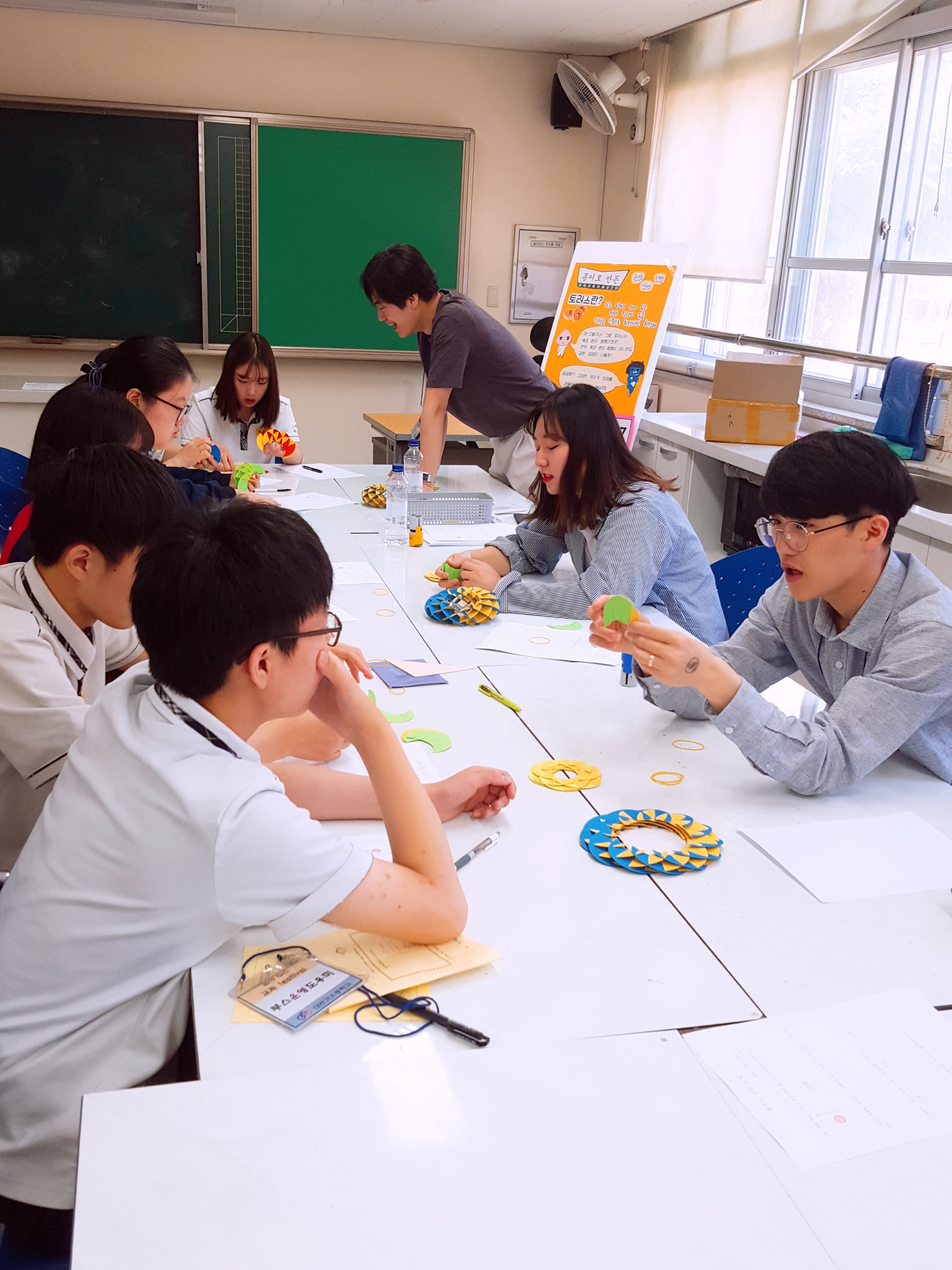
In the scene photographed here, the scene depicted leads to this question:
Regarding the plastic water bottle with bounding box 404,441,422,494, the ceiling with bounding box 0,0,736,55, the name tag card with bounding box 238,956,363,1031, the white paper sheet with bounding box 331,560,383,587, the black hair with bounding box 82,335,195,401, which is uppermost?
the ceiling with bounding box 0,0,736,55

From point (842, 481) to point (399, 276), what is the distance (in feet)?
7.74

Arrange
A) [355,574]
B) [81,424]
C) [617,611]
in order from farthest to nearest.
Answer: [355,574] < [81,424] < [617,611]

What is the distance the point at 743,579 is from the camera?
261 centimetres

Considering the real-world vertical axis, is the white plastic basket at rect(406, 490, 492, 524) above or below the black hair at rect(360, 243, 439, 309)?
below

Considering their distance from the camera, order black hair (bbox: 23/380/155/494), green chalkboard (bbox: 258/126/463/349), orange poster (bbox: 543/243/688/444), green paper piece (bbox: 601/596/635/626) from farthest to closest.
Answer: green chalkboard (bbox: 258/126/463/349) → orange poster (bbox: 543/243/688/444) → black hair (bbox: 23/380/155/494) → green paper piece (bbox: 601/596/635/626)

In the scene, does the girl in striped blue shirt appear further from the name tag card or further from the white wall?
the white wall

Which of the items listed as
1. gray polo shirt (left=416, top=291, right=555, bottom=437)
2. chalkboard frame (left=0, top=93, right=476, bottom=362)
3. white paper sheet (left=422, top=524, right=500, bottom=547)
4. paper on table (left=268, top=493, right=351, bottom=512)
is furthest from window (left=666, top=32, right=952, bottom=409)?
paper on table (left=268, top=493, right=351, bottom=512)

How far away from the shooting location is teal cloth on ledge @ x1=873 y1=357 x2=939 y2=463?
3412mm

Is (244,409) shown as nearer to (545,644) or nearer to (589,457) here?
Result: (589,457)

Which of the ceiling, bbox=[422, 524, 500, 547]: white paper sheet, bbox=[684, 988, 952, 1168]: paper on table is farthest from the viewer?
the ceiling

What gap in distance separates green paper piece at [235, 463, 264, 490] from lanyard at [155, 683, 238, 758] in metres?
2.60

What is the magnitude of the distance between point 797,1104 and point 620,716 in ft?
3.25

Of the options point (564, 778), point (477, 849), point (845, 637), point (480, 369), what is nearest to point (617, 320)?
point (480, 369)

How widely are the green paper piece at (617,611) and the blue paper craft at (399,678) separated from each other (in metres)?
0.43
